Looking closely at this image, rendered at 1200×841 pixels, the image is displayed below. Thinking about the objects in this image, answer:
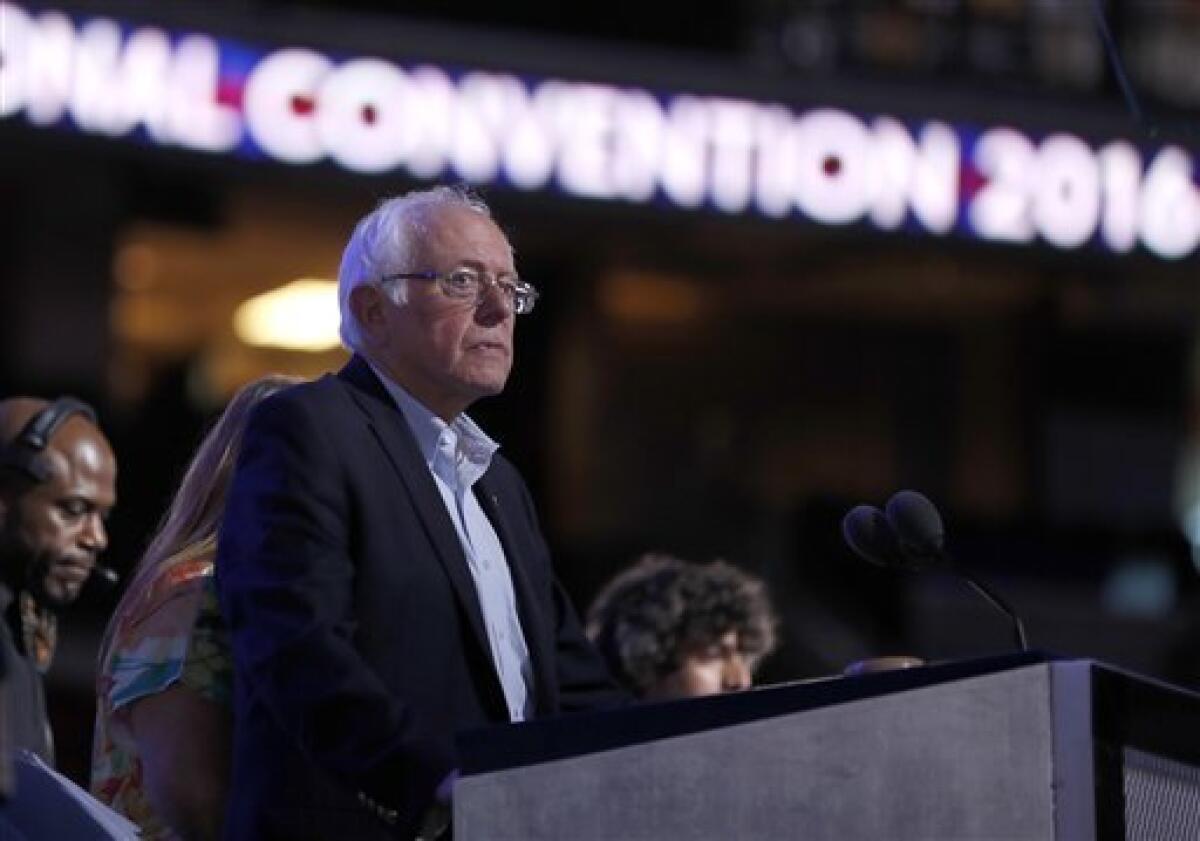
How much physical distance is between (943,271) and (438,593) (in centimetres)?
1533

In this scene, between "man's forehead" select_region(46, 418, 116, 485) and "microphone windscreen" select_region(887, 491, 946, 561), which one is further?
"man's forehead" select_region(46, 418, 116, 485)

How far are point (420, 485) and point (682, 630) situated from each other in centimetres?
208

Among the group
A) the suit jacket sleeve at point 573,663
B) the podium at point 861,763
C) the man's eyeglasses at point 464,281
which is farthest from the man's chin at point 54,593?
the podium at point 861,763

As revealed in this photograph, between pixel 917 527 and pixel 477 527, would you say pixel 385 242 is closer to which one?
pixel 477 527

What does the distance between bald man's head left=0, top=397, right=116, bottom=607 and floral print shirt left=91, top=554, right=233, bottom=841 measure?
2.67ft

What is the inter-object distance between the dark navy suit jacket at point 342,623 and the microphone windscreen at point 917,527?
754mm

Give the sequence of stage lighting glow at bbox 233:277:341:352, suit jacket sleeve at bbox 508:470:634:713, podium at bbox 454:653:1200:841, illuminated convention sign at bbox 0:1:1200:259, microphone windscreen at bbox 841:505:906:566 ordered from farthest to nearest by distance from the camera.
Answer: stage lighting glow at bbox 233:277:341:352 → illuminated convention sign at bbox 0:1:1200:259 → suit jacket sleeve at bbox 508:470:634:713 → microphone windscreen at bbox 841:505:906:566 → podium at bbox 454:653:1200:841

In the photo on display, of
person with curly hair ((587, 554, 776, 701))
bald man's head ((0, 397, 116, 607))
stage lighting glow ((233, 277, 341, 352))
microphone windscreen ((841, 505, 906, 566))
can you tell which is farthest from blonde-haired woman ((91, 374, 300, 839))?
stage lighting glow ((233, 277, 341, 352))

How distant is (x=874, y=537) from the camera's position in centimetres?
434

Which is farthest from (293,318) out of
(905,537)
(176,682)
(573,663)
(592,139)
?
(905,537)

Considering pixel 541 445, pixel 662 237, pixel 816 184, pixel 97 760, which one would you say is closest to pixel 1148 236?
pixel 816 184

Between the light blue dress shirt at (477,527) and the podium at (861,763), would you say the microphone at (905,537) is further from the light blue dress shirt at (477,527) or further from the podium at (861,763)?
the light blue dress shirt at (477,527)

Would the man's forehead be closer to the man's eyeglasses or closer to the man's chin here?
the man's chin

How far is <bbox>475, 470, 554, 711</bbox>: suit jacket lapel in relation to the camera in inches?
168
